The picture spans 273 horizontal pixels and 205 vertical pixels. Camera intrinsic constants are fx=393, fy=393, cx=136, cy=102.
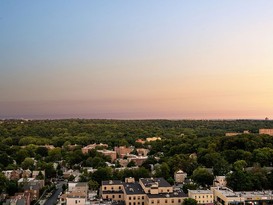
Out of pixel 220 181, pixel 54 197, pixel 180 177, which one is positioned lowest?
pixel 54 197

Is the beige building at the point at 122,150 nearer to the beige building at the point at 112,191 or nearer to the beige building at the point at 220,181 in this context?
the beige building at the point at 220,181

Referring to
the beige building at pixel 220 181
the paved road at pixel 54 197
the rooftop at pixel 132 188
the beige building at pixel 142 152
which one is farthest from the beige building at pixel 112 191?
the beige building at pixel 142 152

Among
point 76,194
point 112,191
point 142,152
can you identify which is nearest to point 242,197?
point 112,191

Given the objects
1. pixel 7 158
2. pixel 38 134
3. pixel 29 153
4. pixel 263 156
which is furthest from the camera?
pixel 38 134

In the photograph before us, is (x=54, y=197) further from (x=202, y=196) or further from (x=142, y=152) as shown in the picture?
(x=142, y=152)

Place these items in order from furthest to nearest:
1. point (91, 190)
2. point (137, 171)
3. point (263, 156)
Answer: point (263, 156), point (137, 171), point (91, 190)

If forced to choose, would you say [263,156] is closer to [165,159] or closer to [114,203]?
[165,159]

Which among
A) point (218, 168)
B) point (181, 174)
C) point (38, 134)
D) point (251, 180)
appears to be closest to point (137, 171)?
point (181, 174)
